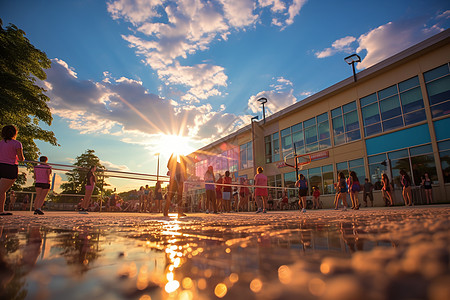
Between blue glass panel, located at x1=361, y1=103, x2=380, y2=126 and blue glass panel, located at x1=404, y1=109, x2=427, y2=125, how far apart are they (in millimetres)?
1955

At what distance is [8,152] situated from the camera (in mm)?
5531

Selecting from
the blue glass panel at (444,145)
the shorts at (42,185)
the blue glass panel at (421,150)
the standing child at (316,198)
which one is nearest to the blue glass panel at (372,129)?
the blue glass panel at (421,150)

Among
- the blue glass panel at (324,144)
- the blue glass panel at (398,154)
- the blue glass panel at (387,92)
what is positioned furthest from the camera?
the blue glass panel at (324,144)

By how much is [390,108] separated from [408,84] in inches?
73.2

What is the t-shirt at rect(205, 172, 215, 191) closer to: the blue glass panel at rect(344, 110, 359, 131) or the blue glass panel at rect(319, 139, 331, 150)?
the blue glass panel at rect(319, 139, 331, 150)

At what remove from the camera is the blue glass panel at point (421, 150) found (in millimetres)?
15751

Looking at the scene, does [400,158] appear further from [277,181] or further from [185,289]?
[185,289]

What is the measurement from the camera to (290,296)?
1.33 feet

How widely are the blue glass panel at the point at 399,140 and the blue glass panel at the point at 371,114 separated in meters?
1.41

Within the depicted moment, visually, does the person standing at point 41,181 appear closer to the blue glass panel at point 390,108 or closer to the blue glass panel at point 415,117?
the blue glass panel at point 415,117

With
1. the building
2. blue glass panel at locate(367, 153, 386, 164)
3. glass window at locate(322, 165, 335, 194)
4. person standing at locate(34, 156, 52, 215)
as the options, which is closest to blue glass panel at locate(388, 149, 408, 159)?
the building

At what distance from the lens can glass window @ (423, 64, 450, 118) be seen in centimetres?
1538

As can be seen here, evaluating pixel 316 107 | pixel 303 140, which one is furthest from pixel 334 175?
pixel 316 107

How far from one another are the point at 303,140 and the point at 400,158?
341 inches
